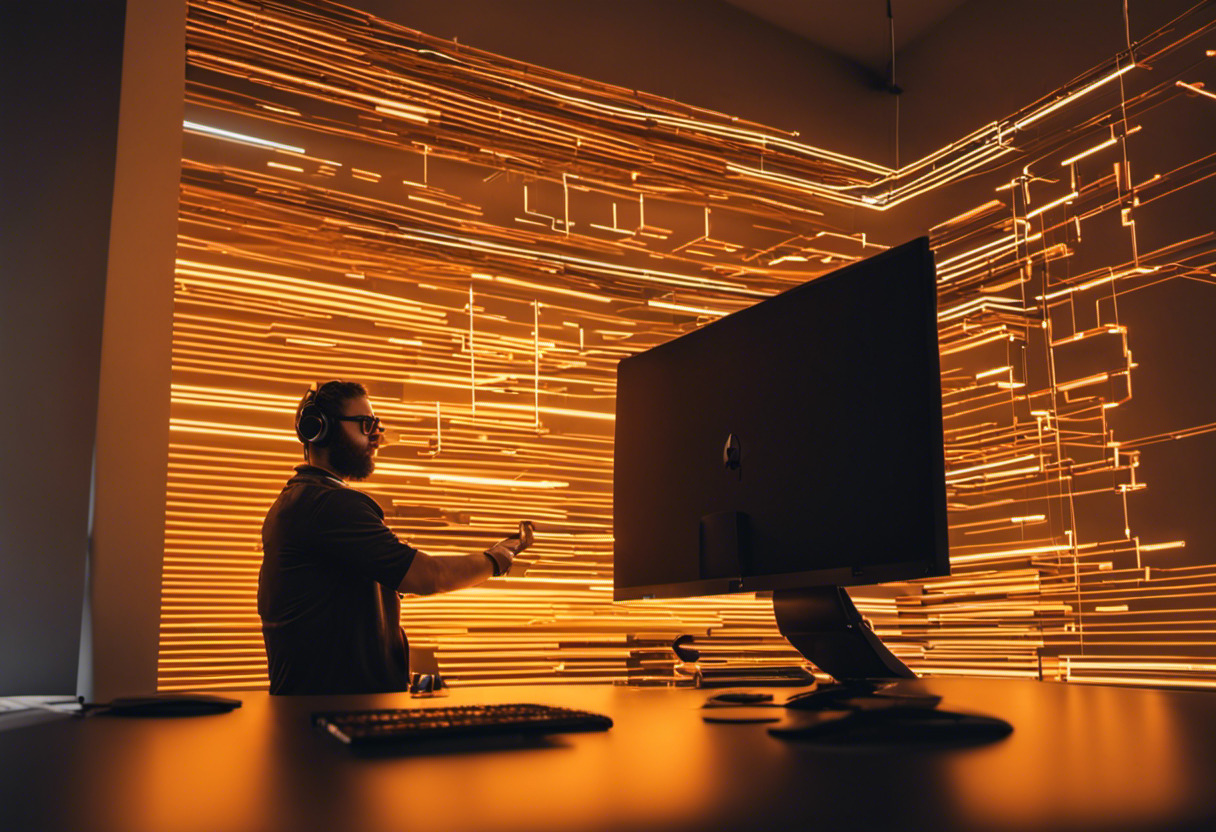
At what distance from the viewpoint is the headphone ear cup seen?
2621mm

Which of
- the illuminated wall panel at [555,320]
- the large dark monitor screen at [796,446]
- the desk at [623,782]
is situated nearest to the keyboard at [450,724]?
the desk at [623,782]

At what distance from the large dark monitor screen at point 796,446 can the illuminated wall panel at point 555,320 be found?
136 cm

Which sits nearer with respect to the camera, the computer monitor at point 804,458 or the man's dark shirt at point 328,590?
the computer monitor at point 804,458

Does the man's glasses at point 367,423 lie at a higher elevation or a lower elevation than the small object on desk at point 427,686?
higher

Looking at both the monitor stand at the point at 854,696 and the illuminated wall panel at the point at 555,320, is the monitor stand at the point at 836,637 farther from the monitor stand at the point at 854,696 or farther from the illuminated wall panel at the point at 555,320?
the illuminated wall panel at the point at 555,320

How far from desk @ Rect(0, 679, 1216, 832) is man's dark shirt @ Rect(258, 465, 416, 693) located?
137 centimetres

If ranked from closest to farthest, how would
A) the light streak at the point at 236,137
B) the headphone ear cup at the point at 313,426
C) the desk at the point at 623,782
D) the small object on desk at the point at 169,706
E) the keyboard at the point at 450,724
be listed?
the desk at the point at 623,782
the keyboard at the point at 450,724
the small object on desk at the point at 169,706
the headphone ear cup at the point at 313,426
the light streak at the point at 236,137

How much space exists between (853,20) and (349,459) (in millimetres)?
2940

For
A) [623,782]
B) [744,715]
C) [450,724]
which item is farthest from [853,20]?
[623,782]

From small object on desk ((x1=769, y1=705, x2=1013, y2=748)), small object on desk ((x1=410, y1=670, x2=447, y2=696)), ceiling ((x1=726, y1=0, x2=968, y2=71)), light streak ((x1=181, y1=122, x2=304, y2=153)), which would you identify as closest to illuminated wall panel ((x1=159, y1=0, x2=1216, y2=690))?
light streak ((x1=181, y1=122, x2=304, y2=153))

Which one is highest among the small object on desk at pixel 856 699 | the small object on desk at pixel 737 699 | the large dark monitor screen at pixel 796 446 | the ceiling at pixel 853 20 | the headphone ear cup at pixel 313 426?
the ceiling at pixel 853 20

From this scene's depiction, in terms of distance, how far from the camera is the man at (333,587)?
2432mm

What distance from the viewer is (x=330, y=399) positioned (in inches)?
106

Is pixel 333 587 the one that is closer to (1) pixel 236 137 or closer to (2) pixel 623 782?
(1) pixel 236 137
